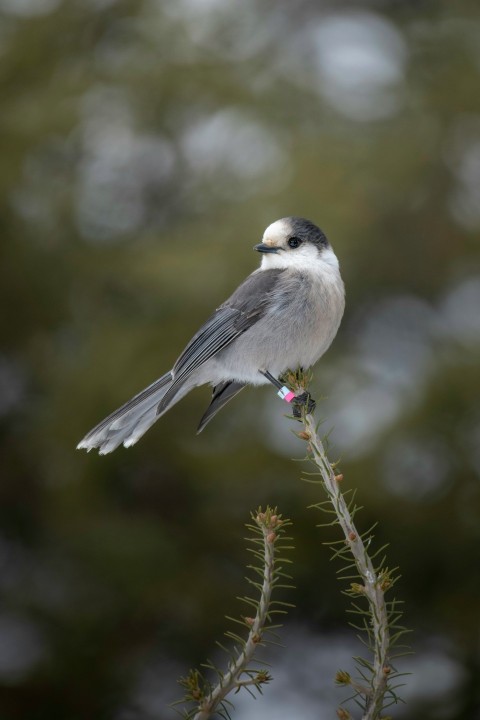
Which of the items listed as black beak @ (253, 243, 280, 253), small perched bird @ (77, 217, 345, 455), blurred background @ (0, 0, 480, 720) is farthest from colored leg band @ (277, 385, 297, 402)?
blurred background @ (0, 0, 480, 720)

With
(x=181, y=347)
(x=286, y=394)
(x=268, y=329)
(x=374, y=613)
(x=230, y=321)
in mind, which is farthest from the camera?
(x=181, y=347)

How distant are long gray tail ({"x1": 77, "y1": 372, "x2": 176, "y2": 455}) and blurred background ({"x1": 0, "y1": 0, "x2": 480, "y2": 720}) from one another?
210 centimetres

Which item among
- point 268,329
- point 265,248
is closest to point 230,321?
point 268,329

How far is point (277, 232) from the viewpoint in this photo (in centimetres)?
335

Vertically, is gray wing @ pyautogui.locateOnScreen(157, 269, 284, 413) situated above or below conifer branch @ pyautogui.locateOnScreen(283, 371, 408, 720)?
above

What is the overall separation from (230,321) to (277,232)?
15.5 inches

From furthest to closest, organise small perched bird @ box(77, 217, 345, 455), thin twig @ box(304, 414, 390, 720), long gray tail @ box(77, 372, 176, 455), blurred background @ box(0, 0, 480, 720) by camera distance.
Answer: blurred background @ box(0, 0, 480, 720) < small perched bird @ box(77, 217, 345, 455) < long gray tail @ box(77, 372, 176, 455) < thin twig @ box(304, 414, 390, 720)

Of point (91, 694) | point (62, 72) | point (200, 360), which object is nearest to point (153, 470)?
point (91, 694)

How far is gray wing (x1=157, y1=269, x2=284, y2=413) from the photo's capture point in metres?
3.22

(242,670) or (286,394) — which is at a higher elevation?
(286,394)

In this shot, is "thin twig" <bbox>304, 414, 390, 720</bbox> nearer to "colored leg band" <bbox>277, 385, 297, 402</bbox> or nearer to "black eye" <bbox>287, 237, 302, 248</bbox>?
"colored leg band" <bbox>277, 385, 297, 402</bbox>

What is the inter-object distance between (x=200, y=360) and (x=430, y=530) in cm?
268

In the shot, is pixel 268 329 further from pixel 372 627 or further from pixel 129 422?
pixel 372 627

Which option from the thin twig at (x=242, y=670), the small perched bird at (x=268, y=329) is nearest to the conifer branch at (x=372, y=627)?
the thin twig at (x=242, y=670)
